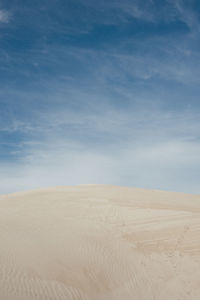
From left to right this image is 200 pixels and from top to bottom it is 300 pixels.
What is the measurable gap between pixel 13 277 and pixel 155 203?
766 inches

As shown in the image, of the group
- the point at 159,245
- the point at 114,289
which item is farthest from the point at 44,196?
the point at 114,289

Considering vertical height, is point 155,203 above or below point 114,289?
above

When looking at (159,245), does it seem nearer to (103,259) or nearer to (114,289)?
(103,259)

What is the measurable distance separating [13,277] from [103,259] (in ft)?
18.3

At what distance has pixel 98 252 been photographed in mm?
14039

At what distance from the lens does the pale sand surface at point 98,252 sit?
380 inches

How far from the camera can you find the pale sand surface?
9.64 meters

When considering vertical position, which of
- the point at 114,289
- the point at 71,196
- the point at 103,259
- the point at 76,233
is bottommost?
the point at 114,289

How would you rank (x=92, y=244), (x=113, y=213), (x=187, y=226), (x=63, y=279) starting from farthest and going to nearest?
(x=113, y=213), (x=187, y=226), (x=92, y=244), (x=63, y=279)

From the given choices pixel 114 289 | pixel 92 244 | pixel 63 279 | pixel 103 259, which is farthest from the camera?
pixel 92 244

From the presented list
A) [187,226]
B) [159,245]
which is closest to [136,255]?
[159,245]

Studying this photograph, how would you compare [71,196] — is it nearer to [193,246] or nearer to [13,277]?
[193,246]

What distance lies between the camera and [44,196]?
1104 inches

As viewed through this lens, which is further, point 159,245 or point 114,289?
point 159,245
